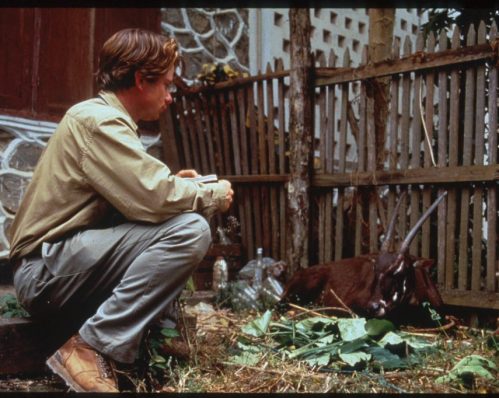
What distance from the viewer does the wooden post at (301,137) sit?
231 inches

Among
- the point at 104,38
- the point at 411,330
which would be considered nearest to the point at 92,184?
the point at 411,330

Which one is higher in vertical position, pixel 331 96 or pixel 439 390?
pixel 331 96

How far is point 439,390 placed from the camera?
9.39 feet

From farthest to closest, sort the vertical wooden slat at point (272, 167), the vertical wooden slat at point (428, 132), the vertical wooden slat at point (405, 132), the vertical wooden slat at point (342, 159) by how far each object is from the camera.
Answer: the vertical wooden slat at point (272, 167) → the vertical wooden slat at point (342, 159) → the vertical wooden slat at point (405, 132) → the vertical wooden slat at point (428, 132)

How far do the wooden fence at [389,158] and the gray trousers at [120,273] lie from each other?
2729 millimetres

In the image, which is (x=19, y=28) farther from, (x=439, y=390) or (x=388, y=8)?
(x=439, y=390)

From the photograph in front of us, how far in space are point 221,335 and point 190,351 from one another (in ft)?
2.61

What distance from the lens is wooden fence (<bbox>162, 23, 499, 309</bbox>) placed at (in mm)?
4893

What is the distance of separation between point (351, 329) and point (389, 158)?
222cm

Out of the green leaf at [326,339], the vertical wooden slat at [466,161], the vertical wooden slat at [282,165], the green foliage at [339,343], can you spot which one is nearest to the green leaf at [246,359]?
the green foliage at [339,343]

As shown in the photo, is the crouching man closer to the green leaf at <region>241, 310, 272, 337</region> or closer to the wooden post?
the green leaf at <region>241, 310, 272, 337</region>

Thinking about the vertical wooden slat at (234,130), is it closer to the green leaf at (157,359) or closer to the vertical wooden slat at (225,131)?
the vertical wooden slat at (225,131)

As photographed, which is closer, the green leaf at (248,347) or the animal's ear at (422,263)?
the green leaf at (248,347)

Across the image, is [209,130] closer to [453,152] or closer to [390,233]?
[390,233]
